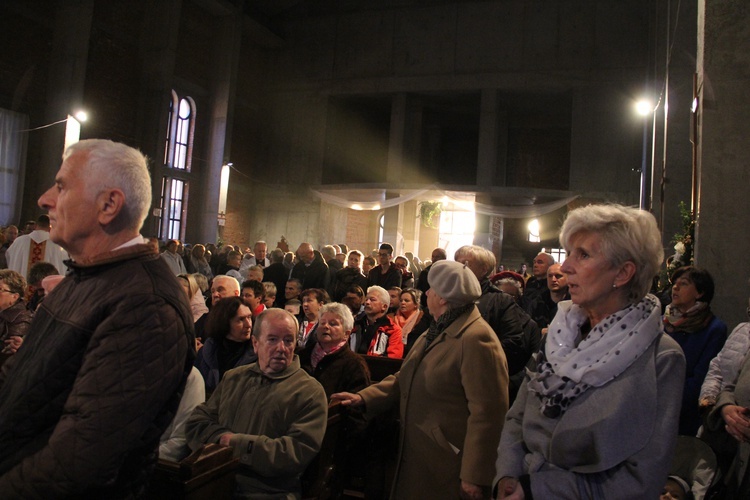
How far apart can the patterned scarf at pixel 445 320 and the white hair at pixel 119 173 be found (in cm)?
167

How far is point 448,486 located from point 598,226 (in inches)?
57.3

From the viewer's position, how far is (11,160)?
1305 cm

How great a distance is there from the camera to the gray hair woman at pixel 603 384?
169cm

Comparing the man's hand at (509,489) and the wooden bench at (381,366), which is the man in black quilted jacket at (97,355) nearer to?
the man's hand at (509,489)

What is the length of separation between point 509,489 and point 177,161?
1715cm

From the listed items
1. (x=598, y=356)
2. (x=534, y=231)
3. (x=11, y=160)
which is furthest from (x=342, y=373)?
(x=534, y=231)

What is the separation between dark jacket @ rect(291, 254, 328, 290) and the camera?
8.30 m

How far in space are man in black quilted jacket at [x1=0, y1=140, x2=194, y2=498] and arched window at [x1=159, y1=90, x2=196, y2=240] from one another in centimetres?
1610

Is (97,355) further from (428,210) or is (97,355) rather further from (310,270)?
(428,210)

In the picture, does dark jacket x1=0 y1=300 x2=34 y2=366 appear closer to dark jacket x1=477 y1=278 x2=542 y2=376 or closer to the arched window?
dark jacket x1=477 y1=278 x2=542 y2=376

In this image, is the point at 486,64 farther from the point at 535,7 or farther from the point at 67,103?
the point at 67,103

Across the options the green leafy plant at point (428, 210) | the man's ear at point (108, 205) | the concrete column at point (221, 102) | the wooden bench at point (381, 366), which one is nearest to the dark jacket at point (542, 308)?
the wooden bench at point (381, 366)

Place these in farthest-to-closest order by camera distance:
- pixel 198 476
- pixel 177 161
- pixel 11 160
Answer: pixel 177 161 → pixel 11 160 → pixel 198 476

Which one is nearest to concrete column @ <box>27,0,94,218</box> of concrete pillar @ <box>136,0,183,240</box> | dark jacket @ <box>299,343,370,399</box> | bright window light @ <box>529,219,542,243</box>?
concrete pillar @ <box>136,0,183,240</box>
